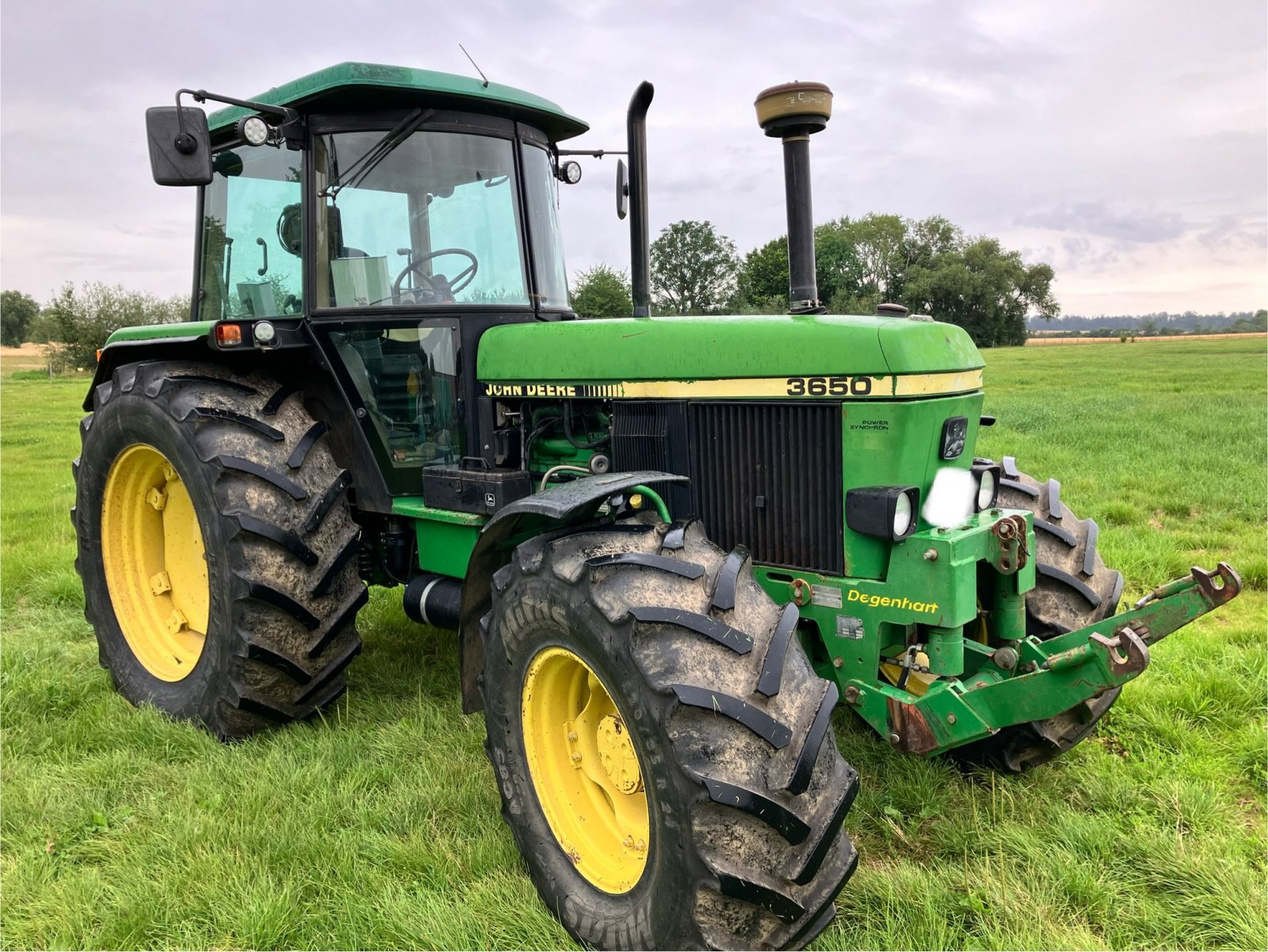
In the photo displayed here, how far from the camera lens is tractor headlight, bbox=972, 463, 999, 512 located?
325 cm

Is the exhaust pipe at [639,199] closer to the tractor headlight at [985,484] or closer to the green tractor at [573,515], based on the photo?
the green tractor at [573,515]

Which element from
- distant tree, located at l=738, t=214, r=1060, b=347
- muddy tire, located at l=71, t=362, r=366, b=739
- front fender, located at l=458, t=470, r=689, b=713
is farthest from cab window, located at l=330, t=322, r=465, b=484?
distant tree, located at l=738, t=214, r=1060, b=347

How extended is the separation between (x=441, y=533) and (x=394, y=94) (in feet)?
6.02

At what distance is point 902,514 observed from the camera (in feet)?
9.48

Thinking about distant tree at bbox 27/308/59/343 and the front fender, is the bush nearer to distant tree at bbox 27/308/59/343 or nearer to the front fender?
distant tree at bbox 27/308/59/343

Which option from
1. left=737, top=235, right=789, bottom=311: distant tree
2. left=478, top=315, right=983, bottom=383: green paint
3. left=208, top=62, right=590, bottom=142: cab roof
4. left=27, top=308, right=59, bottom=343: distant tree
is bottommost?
left=478, top=315, right=983, bottom=383: green paint

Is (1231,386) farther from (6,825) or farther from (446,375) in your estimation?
(6,825)

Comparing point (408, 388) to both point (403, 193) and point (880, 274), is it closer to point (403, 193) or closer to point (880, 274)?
point (403, 193)

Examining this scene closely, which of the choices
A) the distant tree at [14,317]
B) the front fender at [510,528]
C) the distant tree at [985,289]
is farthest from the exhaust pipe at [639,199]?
the distant tree at [14,317]

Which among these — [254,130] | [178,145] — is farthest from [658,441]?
[178,145]

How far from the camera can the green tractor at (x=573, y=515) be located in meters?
2.43

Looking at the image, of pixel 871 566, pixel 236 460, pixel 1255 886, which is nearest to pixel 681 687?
pixel 871 566

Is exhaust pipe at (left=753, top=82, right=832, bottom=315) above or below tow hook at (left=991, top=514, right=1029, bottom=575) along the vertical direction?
above

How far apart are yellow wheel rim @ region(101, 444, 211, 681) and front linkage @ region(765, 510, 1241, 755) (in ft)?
9.95
